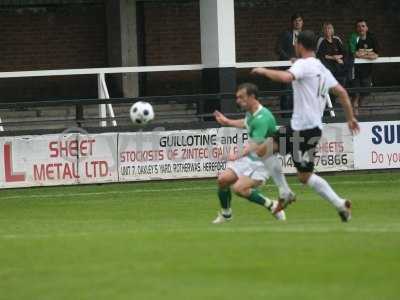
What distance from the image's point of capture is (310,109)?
49.0 feet

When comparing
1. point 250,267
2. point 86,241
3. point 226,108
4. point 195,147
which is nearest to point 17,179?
point 195,147

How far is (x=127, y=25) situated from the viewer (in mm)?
28984

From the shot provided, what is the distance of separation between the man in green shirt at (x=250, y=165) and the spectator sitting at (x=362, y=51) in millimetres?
9744

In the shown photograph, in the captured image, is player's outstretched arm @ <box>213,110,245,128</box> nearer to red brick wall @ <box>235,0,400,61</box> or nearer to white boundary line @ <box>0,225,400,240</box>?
white boundary line @ <box>0,225,400,240</box>

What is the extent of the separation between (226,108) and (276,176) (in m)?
9.68

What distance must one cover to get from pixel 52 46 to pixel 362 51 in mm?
6702

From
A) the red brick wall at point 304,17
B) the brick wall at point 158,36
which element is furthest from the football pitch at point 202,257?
the red brick wall at point 304,17

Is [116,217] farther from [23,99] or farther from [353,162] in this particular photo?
[23,99]

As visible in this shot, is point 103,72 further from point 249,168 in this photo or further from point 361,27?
point 249,168

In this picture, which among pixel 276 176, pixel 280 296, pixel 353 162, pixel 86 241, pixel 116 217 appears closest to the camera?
pixel 280 296

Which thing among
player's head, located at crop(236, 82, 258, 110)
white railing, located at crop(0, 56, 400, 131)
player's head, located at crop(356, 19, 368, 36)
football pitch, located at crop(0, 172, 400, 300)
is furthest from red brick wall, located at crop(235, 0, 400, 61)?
player's head, located at crop(236, 82, 258, 110)

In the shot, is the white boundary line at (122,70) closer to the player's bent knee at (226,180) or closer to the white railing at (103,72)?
the white railing at (103,72)

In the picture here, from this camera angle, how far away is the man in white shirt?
14602 millimetres

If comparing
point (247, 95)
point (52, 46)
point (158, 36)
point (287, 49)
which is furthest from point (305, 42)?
point (158, 36)
